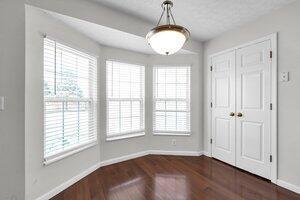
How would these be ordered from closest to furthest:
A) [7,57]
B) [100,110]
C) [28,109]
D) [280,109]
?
A: [7,57] → [28,109] → [280,109] → [100,110]

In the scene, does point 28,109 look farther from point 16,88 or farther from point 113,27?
point 113,27

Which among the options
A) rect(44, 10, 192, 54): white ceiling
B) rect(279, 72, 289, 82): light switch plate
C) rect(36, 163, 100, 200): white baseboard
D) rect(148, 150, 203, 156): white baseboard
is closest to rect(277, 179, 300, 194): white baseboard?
rect(279, 72, 289, 82): light switch plate

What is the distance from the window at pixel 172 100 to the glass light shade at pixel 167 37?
2.18m

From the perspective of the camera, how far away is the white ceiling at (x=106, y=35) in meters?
2.27

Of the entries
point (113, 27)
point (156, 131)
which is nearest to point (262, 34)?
point (113, 27)

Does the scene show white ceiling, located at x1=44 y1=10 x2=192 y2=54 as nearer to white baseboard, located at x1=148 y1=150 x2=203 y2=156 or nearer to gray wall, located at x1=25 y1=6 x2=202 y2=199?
gray wall, located at x1=25 y1=6 x2=202 y2=199

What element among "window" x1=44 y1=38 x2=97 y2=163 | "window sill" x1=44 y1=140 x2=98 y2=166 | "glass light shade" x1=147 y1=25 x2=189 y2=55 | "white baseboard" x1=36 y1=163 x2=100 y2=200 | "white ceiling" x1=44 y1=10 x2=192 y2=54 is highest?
"white ceiling" x1=44 y1=10 x2=192 y2=54

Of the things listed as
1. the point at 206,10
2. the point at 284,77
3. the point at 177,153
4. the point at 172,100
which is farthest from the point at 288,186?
the point at 206,10

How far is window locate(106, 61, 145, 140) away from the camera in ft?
11.0

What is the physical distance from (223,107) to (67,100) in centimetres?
274

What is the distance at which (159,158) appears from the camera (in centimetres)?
362

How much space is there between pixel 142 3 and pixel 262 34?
1883 mm

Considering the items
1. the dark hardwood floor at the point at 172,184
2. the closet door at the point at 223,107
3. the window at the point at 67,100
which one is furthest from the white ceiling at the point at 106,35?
the dark hardwood floor at the point at 172,184

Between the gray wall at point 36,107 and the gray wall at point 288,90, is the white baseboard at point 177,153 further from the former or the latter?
the gray wall at point 36,107
